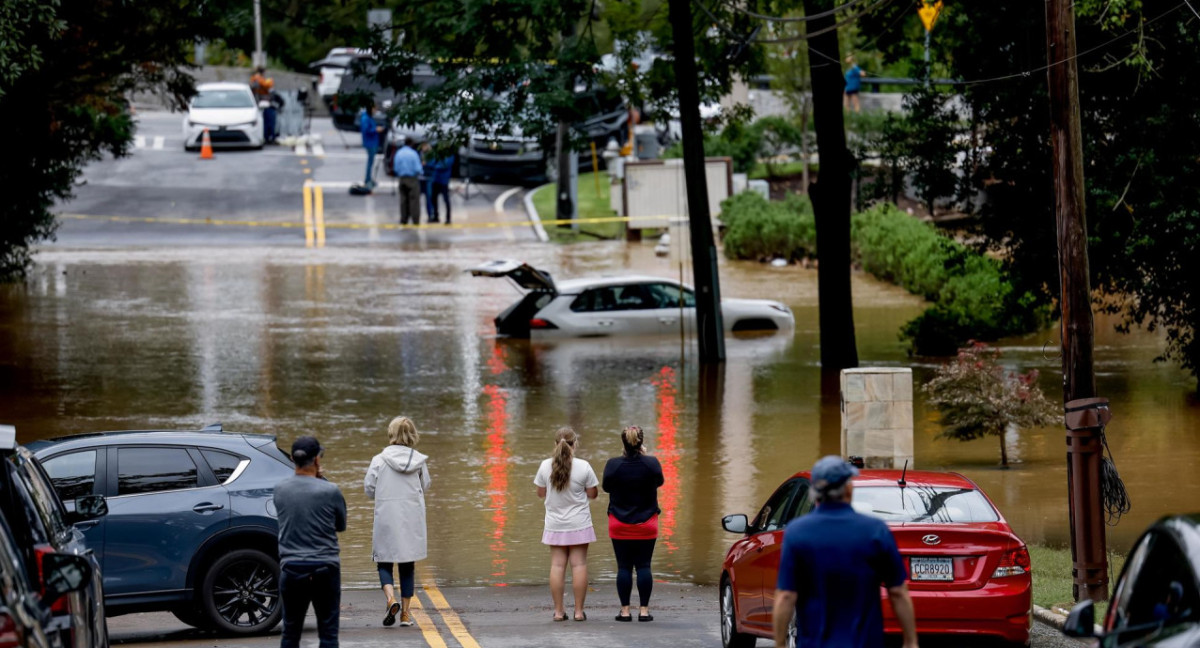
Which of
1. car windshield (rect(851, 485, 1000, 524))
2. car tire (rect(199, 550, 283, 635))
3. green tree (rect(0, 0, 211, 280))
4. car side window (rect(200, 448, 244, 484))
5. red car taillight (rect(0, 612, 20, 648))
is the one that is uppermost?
green tree (rect(0, 0, 211, 280))

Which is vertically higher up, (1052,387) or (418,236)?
(418,236)

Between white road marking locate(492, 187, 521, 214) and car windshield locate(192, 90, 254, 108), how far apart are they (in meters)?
8.80

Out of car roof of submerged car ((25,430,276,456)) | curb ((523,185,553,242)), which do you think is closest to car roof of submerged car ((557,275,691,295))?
curb ((523,185,553,242))

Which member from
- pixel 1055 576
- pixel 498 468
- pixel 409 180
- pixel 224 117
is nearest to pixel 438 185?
pixel 409 180

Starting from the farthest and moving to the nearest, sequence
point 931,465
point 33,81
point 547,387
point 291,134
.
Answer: point 291,134
point 547,387
point 33,81
point 931,465

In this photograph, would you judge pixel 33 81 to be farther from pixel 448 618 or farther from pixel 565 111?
pixel 448 618

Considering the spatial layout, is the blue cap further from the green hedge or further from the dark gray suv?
the green hedge

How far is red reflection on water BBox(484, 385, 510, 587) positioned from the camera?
1570 centimetres

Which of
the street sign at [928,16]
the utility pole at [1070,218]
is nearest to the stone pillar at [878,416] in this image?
the utility pole at [1070,218]

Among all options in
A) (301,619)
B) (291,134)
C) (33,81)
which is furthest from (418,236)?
(301,619)

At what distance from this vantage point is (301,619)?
9820 millimetres

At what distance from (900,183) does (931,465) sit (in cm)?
763

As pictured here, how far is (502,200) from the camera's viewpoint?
46438mm

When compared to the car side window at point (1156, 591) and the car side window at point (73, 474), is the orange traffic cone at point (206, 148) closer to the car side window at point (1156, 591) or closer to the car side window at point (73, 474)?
the car side window at point (73, 474)
